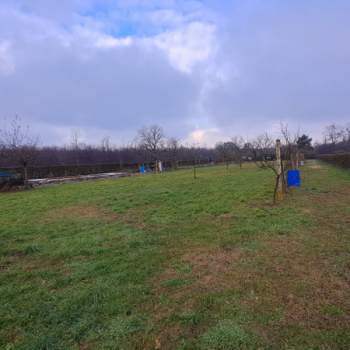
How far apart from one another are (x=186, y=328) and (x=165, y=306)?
380mm

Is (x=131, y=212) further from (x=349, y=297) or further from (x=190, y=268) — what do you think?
(x=349, y=297)

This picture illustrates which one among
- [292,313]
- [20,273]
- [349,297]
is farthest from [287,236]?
[20,273]

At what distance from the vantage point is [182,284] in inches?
113

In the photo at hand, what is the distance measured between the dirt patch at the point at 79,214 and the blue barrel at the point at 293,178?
24.4ft

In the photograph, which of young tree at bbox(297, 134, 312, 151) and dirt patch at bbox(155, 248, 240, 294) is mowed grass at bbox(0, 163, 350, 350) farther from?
young tree at bbox(297, 134, 312, 151)

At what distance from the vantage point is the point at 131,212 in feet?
23.4

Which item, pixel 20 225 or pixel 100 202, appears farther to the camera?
pixel 100 202

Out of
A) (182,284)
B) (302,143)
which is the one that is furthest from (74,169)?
(182,284)

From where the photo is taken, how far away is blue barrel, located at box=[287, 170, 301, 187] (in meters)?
10.4

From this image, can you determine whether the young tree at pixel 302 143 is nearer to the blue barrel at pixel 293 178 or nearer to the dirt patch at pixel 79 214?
the blue barrel at pixel 293 178

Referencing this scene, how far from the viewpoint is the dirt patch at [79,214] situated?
21.7 ft

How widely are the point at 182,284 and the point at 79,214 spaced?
5.11 meters

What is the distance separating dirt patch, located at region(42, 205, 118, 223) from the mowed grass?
87 cm

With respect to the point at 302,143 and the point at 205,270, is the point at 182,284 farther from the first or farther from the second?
the point at 302,143
